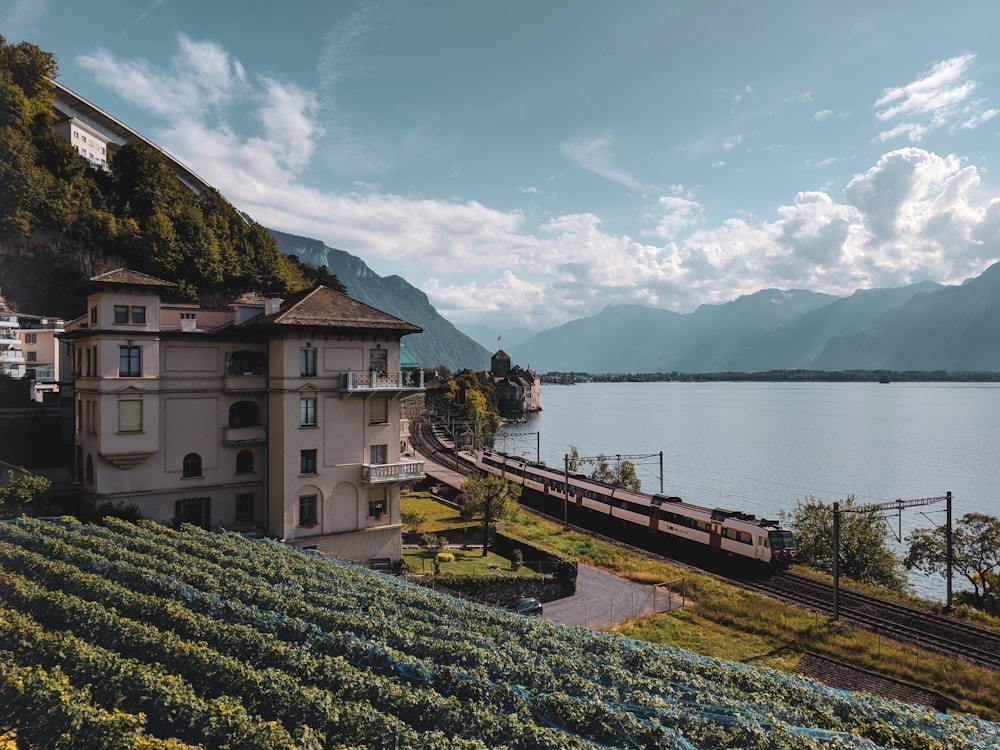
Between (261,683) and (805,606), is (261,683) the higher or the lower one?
the higher one

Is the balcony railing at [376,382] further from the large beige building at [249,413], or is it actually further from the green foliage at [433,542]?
the green foliage at [433,542]

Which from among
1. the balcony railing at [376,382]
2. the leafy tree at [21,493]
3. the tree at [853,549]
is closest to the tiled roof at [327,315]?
the balcony railing at [376,382]

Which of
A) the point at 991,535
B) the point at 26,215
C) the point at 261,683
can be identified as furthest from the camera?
the point at 26,215

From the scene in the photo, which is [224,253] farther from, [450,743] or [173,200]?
[450,743]

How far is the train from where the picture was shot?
3919cm

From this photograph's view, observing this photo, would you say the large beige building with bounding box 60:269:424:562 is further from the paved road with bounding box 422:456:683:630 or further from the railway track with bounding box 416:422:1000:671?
the railway track with bounding box 416:422:1000:671

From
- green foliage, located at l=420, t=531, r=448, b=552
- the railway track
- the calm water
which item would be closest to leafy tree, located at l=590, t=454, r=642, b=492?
the calm water

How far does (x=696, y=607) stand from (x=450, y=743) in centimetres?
A: 2490

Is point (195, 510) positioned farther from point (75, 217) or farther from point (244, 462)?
point (75, 217)

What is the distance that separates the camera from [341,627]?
1673 cm

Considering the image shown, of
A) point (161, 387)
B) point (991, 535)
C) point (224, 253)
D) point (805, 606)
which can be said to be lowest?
point (805, 606)

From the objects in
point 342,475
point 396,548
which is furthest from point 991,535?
point 342,475

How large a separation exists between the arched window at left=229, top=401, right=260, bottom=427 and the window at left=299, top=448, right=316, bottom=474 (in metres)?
3.77

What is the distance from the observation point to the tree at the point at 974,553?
36.8 meters
